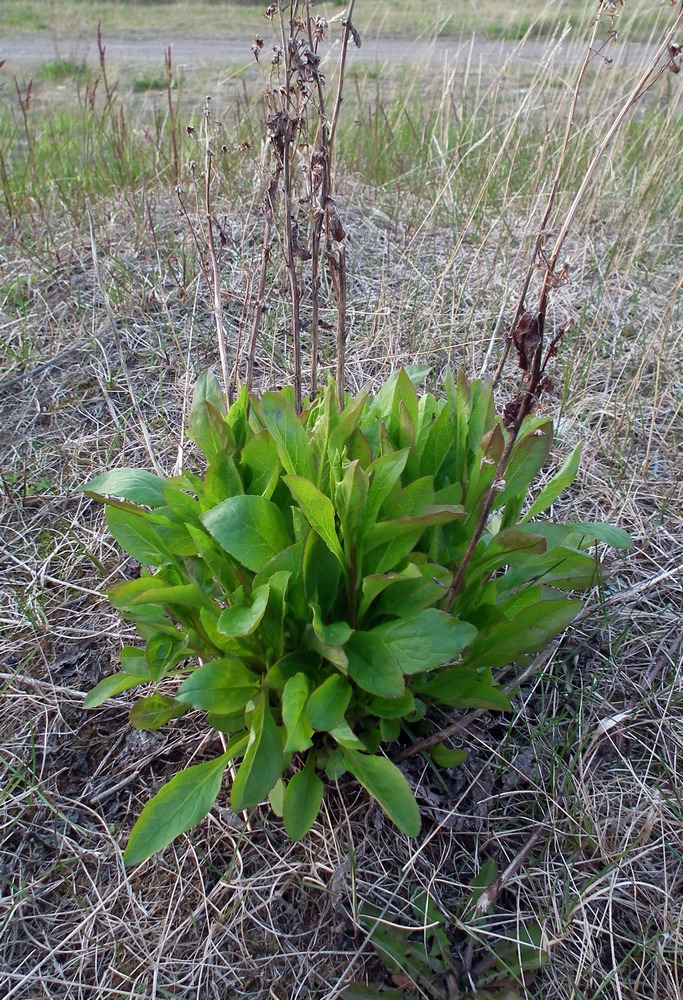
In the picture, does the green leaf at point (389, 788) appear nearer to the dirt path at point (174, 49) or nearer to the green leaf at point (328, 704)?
the green leaf at point (328, 704)

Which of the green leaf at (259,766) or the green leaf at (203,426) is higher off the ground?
the green leaf at (203,426)

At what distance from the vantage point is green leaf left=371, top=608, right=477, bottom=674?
4.59 ft

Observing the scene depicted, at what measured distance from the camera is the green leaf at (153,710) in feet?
5.41

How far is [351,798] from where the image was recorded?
171 centimetres

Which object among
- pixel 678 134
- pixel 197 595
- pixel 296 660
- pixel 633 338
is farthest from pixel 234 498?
pixel 678 134

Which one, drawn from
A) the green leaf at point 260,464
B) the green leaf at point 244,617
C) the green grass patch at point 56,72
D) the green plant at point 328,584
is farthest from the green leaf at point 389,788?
the green grass patch at point 56,72

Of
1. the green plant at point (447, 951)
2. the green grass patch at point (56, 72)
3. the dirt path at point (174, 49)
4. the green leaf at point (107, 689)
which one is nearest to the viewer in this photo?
the green plant at point (447, 951)

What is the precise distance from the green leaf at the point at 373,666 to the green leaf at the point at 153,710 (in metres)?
0.44

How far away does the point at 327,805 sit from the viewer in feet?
5.53

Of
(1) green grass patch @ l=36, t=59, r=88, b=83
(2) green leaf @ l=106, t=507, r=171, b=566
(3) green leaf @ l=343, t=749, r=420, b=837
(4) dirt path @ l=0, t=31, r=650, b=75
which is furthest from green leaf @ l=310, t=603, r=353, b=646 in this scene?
(1) green grass patch @ l=36, t=59, r=88, b=83

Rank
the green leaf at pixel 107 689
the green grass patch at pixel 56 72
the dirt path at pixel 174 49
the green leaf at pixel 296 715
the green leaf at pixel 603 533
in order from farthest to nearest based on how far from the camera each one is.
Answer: the dirt path at pixel 174 49, the green grass patch at pixel 56 72, the green leaf at pixel 603 533, the green leaf at pixel 107 689, the green leaf at pixel 296 715

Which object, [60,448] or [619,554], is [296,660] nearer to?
[619,554]

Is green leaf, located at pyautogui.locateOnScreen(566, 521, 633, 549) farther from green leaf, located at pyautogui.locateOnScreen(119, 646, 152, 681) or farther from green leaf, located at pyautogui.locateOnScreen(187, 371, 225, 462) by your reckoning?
green leaf, located at pyautogui.locateOnScreen(119, 646, 152, 681)

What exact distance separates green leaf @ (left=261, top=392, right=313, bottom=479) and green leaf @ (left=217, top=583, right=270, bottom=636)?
27 cm
